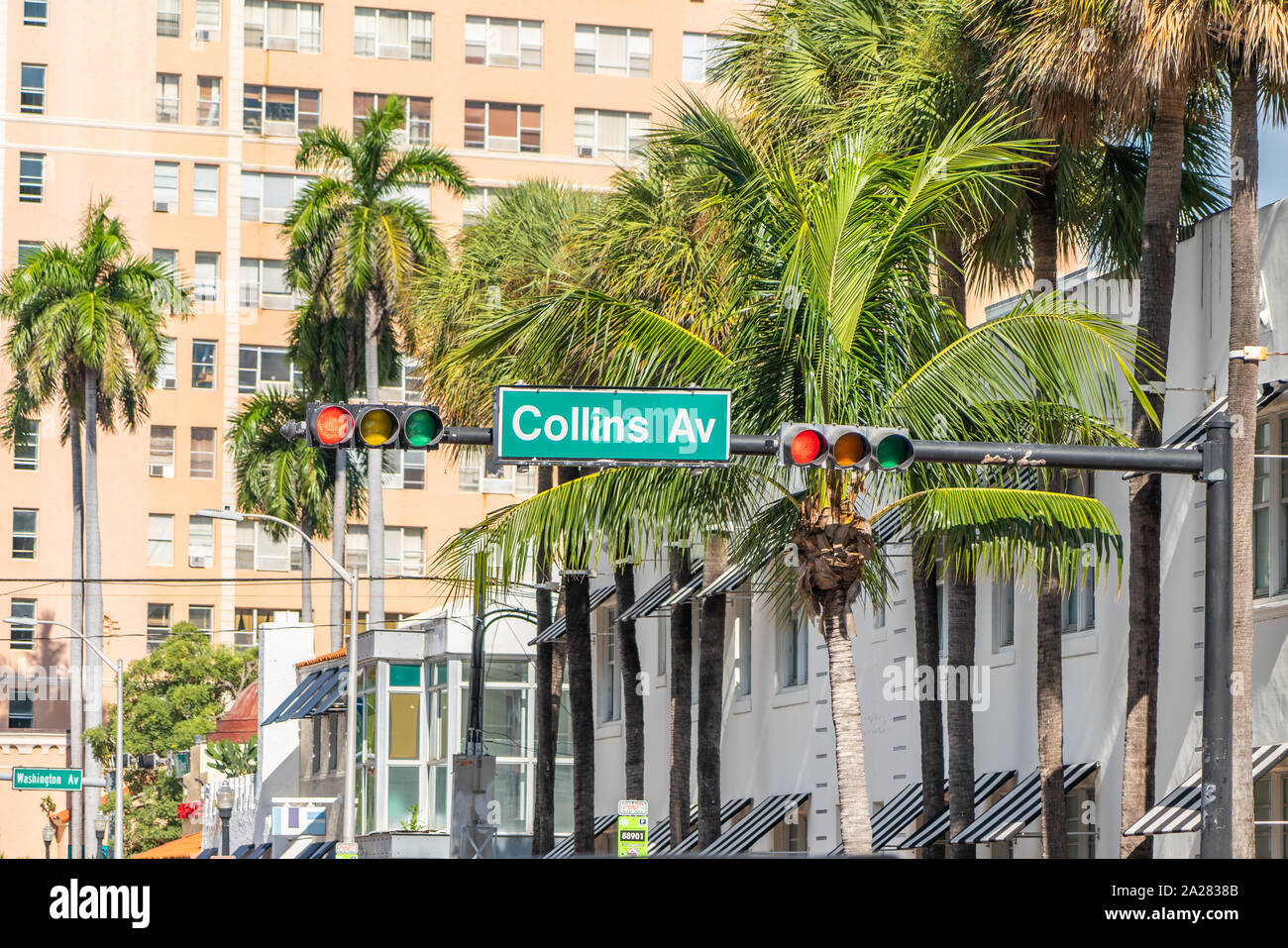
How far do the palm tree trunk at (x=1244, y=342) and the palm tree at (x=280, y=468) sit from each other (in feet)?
133

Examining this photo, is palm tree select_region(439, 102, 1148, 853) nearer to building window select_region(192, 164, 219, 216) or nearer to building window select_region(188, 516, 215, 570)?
building window select_region(188, 516, 215, 570)

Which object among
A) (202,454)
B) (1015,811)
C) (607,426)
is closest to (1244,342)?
(607,426)

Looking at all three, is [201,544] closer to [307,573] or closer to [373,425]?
[307,573]

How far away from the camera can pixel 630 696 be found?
36.0 m

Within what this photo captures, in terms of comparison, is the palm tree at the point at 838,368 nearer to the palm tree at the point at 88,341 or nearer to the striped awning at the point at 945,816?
the striped awning at the point at 945,816

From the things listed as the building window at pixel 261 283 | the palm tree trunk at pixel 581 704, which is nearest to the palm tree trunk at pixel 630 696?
the palm tree trunk at pixel 581 704

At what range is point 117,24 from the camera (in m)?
86.3

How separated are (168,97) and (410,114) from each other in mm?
11232

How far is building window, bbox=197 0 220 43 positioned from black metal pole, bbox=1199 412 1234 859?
253 feet

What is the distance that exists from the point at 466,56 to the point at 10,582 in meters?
30.7

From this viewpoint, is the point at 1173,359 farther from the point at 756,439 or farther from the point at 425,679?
the point at 425,679

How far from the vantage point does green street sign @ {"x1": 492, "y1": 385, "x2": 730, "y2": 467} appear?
14.8 m

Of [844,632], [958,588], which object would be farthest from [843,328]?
[958,588]

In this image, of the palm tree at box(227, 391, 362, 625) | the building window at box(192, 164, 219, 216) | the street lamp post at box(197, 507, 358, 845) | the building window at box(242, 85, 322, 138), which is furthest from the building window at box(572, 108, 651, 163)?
the street lamp post at box(197, 507, 358, 845)
